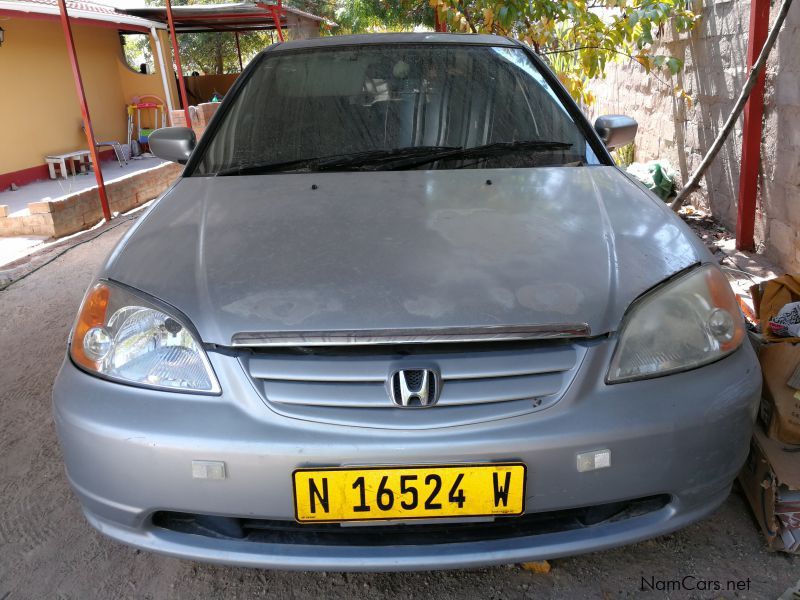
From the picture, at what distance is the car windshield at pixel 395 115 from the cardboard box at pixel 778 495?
108cm

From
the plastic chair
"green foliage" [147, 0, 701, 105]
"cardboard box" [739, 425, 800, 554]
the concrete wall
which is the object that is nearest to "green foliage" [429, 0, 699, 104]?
"green foliage" [147, 0, 701, 105]

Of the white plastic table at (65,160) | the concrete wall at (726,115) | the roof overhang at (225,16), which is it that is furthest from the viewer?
the roof overhang at (225,16)

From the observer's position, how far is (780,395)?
1.96 meters

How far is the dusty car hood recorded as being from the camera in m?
1.51

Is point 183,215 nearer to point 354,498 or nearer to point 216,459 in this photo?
point 216,459

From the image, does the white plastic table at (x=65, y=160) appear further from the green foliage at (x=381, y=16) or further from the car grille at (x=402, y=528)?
the car grille at (x=402, y=528)

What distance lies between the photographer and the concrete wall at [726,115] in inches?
147

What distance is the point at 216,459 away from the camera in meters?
1.39

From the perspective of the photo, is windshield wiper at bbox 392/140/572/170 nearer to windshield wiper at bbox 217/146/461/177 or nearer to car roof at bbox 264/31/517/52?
windshield wiper at bbox 217/146/461/177

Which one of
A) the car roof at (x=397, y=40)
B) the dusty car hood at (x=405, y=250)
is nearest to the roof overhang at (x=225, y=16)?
the car roof at (x=397, y=40)

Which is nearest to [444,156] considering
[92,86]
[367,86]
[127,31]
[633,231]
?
[367,86]

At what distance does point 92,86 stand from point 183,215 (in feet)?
38.1

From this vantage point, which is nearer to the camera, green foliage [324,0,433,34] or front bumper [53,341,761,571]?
front bumper [53,341,761,571]

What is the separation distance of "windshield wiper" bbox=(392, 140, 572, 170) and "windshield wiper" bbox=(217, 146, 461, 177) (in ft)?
0.08
